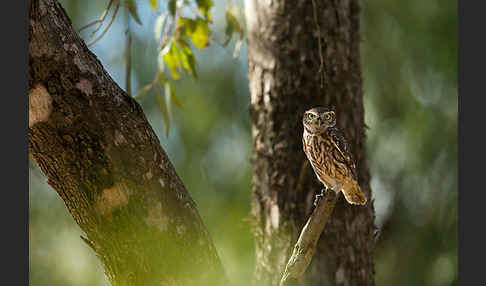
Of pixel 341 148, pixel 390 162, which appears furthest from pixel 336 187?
pixel 390 162

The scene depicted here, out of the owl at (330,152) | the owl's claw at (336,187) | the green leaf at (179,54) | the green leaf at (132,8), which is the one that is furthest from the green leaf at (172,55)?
the owl's claw at (336,187)

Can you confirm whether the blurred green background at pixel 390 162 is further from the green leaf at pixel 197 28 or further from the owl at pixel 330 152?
the owl at pixel 330 152

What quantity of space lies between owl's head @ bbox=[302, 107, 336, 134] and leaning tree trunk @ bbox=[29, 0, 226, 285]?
1.25 ft

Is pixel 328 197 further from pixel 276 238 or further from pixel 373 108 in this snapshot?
pixel 373 108

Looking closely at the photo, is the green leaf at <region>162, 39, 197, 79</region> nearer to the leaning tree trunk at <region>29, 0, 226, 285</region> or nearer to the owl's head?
the leaning tree trunk at <region>29, 0, 226, 285</region>

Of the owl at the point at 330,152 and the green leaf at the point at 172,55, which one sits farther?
the green leaf at the point at 172,55

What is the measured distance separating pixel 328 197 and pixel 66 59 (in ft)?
2.02

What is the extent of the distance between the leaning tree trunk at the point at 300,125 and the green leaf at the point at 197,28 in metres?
0.17

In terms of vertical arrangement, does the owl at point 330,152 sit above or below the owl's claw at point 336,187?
above

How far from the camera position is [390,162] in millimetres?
3074

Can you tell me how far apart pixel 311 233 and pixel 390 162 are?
215 centimetres

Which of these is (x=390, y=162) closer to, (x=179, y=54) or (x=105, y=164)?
(x=179, y=54)

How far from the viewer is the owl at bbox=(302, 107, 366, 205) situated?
1.00 meters

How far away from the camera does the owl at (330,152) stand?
3.30ft
